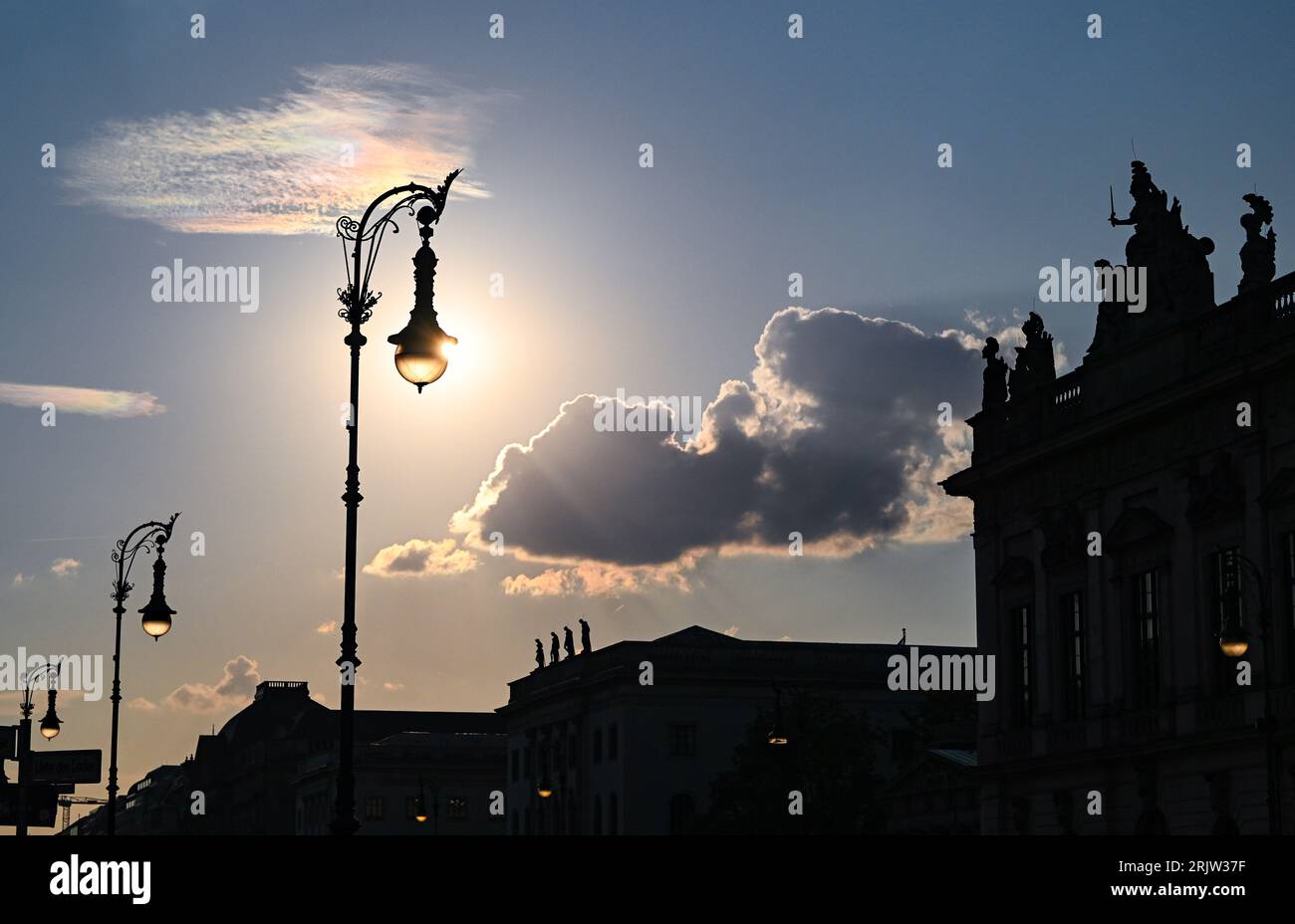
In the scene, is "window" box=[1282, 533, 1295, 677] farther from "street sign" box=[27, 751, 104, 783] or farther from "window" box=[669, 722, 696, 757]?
"window" box=[669, 722, 696, 757]

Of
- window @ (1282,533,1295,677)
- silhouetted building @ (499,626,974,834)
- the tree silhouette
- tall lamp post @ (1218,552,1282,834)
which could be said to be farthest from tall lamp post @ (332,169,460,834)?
silhouetted building @ (499,626,974,834)

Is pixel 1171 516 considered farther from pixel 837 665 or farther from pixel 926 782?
pixel 837 665

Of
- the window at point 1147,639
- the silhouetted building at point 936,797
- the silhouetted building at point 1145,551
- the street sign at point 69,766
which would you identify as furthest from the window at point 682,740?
the street sign at point 69,766

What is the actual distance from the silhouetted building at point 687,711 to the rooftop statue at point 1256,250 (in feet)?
190

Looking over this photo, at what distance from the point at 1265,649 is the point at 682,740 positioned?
231 ft

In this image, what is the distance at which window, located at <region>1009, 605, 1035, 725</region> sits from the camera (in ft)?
219

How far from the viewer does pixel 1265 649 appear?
46562 millimetres

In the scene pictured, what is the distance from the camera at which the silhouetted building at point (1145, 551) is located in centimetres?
5306

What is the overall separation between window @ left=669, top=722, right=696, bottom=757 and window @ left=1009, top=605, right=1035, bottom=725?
1931 inches

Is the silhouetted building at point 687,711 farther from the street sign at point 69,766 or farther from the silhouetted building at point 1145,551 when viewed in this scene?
the street sign at point 69,766

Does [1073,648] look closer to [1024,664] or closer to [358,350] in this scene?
[1024,664]
